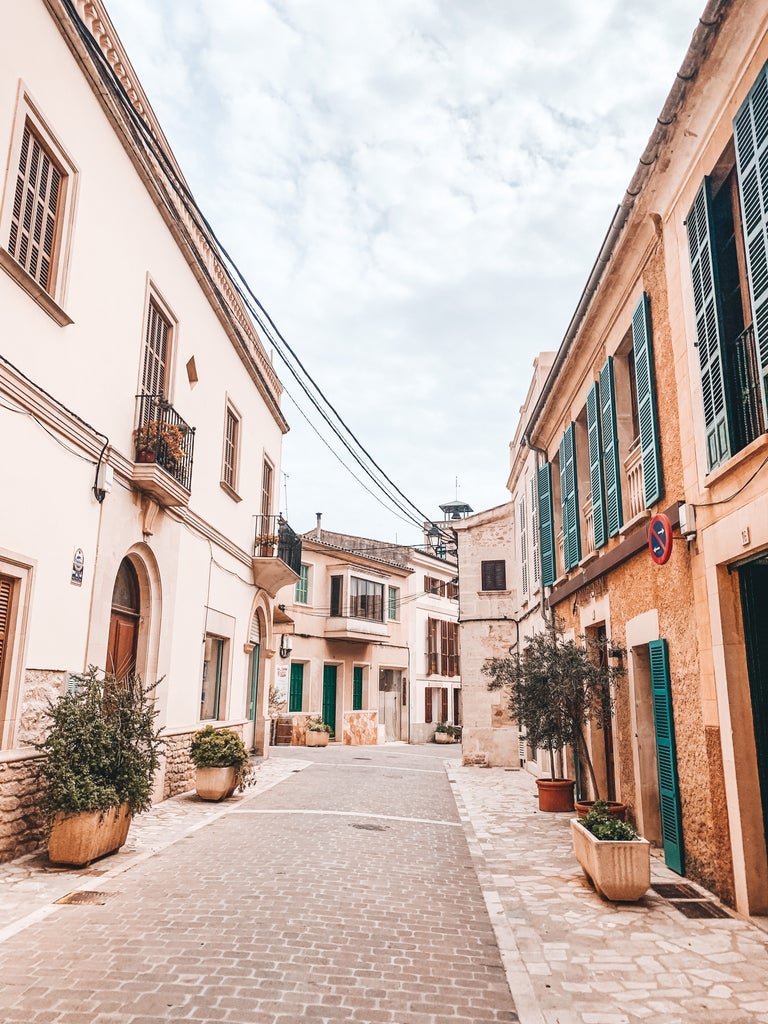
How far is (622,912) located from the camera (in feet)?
19.1

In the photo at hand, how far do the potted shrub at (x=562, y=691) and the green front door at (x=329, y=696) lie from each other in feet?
67.5

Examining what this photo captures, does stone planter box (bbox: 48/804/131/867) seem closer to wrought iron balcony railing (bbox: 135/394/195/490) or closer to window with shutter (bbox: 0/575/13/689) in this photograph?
window with shutter (bbox: 0/575/13/689)

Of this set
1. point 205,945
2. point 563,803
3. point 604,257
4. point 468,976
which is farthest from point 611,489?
point 205,945

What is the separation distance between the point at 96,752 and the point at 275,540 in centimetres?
984

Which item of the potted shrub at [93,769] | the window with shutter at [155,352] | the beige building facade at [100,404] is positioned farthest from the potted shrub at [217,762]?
the window with shutter at [155,352]

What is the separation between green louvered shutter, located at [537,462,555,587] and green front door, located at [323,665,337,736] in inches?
694

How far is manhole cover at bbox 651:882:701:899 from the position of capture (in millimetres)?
6191

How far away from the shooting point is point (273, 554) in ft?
55.1

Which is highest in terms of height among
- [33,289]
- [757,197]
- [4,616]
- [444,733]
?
[33,289]

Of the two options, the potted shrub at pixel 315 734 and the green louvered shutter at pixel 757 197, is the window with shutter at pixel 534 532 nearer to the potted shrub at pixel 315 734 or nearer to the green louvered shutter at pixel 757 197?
the green louvered shutter at pixel 757 197

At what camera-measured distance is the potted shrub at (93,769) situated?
688 centimetres

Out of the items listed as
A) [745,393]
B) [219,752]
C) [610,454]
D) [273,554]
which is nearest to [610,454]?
[610,454]

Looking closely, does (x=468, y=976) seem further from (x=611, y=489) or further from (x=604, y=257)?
(x=604, y=257)

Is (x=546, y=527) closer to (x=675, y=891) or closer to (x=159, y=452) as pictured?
(x=159, y=452)
